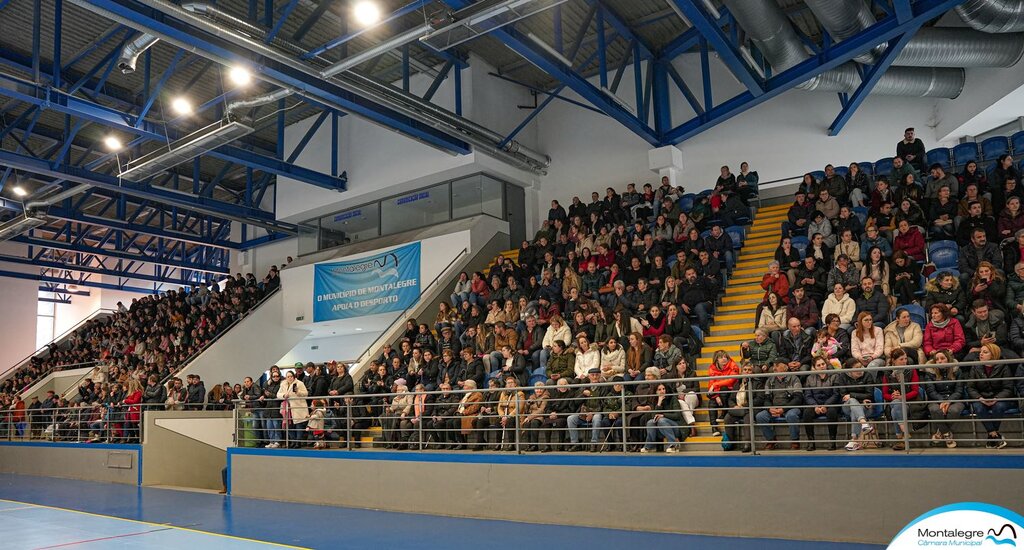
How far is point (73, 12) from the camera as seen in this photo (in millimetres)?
15656

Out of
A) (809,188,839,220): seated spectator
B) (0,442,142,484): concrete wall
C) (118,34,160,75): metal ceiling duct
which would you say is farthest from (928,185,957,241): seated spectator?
(0,442,142,484): concrete wall

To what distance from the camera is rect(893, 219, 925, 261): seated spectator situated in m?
11.0

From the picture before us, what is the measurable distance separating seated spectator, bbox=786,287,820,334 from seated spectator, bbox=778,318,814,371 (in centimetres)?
54

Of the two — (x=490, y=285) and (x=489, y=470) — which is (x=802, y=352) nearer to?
(x=489, y=470)

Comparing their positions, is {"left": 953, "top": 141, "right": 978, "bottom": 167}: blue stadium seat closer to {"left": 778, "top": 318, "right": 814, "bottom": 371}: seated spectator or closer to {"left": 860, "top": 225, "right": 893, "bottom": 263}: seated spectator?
{"left": 860, "top": 225, "right": 893, "bottom": 263}: seated spectator

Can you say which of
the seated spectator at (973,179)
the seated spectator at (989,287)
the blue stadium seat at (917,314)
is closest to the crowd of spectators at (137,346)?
the blue stadium seat at (917,314)

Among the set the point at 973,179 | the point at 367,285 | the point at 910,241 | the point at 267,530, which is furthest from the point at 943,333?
the point at 367,285

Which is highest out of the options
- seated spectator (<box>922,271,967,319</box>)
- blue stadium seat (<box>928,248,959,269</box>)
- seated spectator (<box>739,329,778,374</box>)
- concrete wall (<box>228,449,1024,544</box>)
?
blue stadium seat (<box>928,248,959,269</box>)

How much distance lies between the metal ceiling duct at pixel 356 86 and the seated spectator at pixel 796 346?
27.6 ft

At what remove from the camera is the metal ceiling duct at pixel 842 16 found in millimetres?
11555

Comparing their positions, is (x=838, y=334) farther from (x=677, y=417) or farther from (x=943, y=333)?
(x=677, y=417)

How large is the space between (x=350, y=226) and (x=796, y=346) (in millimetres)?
15465

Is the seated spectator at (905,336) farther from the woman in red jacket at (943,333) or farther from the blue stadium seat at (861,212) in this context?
the blue stadium seat at (861,212)

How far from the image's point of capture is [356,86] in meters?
13.6
